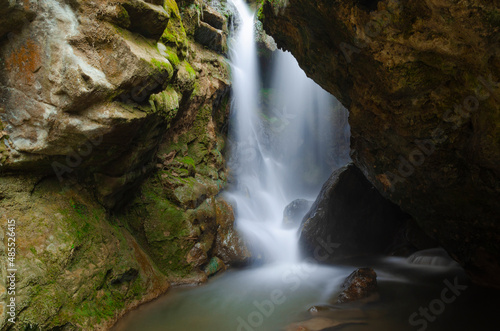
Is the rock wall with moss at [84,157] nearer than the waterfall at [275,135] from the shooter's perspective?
Yes

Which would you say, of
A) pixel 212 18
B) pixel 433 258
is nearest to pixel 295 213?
pixel 433 258

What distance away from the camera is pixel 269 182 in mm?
16094

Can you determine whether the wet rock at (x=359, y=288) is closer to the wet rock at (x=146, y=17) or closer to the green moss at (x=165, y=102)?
the green moss at (x=165, y=102)

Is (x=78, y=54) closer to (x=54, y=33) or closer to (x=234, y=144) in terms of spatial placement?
(x=54, y=33)

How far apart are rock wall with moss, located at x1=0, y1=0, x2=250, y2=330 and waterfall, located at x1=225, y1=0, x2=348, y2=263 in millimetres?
4894

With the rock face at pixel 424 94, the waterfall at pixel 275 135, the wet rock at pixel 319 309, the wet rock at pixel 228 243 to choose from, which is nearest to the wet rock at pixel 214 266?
the wet rock at pixel 228 243

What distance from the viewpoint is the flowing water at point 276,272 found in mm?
5289

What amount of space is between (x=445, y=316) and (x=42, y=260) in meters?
6.87

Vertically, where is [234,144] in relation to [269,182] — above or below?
above

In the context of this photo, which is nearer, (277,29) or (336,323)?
(336,323)

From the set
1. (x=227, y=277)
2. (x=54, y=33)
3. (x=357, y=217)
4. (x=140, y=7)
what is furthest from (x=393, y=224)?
(x=54, y=33)

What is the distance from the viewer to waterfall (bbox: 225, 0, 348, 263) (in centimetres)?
1338

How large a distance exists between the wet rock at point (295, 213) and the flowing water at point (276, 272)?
0.45 meters

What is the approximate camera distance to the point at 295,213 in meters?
12.8
